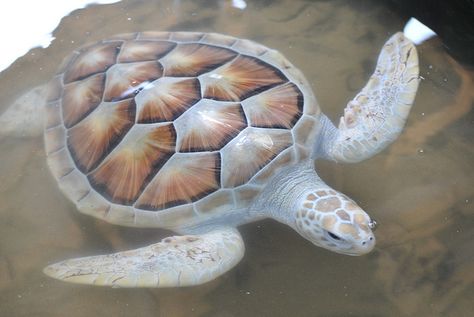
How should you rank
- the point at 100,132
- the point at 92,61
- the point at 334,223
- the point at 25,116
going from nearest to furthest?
the point at 334,223
the point at 100,132
the point at 92,61
the point at 25,116

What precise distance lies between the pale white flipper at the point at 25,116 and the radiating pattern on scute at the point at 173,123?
0.85 feet

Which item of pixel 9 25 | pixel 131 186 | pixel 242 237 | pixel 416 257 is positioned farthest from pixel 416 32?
pixel 9 25

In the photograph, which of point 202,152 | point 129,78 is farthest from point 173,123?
point 129,78

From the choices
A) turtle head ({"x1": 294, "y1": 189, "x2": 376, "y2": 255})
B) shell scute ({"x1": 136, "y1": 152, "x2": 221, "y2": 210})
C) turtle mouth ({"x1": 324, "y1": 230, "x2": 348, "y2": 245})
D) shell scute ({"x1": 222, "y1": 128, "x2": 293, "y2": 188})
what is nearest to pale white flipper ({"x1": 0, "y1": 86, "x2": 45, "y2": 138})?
shell scute ({"x1": 136, "y1": 152, "x2": 221, "y2": 210})

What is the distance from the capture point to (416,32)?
2750mm

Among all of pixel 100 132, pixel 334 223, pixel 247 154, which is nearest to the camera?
pixel 334 223

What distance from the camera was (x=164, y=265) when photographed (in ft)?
5.89

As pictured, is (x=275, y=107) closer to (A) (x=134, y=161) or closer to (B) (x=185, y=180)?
(B) (x=185, y=180)

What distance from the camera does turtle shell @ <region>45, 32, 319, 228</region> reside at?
6.28 feet

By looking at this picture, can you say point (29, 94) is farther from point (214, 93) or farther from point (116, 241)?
point (214, 93)

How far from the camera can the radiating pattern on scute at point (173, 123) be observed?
6.29 feet

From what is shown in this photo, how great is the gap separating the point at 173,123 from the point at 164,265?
56 cm

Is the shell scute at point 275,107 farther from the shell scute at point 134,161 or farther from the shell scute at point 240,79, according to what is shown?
the shell scute at point 134,161

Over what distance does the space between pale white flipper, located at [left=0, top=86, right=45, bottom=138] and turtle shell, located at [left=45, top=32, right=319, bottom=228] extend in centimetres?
27
